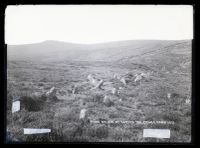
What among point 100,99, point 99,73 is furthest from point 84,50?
point 100,99

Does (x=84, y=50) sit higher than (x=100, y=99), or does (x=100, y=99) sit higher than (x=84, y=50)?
(x=84, y=50)

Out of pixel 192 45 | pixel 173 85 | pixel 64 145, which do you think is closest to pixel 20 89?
pixel 64 145

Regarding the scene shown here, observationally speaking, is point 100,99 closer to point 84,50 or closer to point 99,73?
point 99,73

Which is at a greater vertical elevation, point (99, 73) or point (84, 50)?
point (84, 50)

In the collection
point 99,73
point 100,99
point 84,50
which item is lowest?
point 100,99

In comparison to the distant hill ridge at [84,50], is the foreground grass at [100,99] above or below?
below

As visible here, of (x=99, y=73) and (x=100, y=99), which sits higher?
(x=99, y=73)

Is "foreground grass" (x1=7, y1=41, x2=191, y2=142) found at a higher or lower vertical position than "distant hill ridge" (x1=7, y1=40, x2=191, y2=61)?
lower

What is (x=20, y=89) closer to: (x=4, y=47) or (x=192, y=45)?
(x=4, y=47)
